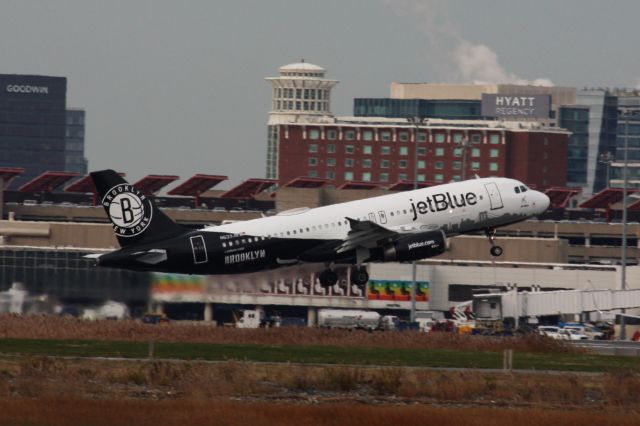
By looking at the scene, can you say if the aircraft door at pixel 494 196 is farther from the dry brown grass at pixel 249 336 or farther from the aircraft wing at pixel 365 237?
the dry brown grass at pixel 249 336

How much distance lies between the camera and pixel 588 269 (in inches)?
5846

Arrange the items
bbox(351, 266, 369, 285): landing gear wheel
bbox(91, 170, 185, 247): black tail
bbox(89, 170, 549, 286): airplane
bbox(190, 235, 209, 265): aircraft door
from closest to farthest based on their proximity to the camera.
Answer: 1. bbox(190, 235, 209, 265): aircraft door
2. bbox(89, 170, 549, 286): airplane
3. bbox(91, 170, 185, 247): black tail
4. bbox(351, 266, 369, 285): landing gear wheel

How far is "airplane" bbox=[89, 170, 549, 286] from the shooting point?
8906 centimetres

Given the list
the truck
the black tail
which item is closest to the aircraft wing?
the black tail

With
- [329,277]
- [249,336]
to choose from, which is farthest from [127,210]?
[329,277]

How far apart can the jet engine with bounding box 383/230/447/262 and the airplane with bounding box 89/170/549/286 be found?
55mm

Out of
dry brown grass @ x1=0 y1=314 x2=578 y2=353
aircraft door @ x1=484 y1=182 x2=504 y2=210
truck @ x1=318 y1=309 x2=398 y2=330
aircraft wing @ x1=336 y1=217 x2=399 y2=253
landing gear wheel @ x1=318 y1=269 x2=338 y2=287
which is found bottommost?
truck @ x1=318 y1=309 x2=398 y2=330

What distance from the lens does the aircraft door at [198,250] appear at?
3494 inches

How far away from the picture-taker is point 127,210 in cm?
8988

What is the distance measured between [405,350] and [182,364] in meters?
18.7

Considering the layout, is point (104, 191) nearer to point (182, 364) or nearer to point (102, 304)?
point (102, 304)

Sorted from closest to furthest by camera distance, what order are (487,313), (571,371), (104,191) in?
(571,371)
(104,191)
(487,313)

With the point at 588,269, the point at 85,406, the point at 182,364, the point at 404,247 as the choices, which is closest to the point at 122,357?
the point at 182,364

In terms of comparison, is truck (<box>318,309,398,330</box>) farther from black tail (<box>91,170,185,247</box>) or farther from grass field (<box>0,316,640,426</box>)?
grass field (<box>0,316,640,426</box>)
